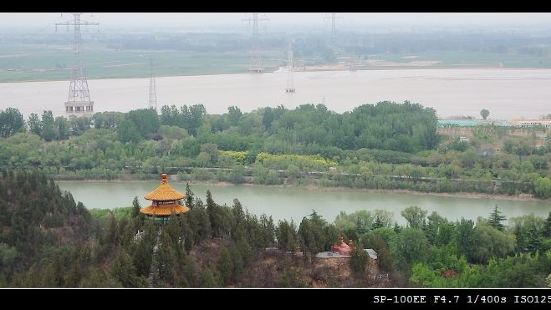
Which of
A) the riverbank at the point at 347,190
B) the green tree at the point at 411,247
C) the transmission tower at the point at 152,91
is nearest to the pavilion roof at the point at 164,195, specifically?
the green tree at the point at 411,247

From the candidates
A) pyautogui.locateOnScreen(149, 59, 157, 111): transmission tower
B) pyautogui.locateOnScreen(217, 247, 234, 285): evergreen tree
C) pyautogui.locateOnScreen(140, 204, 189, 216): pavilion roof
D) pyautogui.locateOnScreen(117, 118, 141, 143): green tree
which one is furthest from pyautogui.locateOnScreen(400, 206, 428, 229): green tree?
pyautogui.locateOnScreen(149, 59, 157, 111): transmission tower

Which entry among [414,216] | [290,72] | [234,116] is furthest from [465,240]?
[290,72]

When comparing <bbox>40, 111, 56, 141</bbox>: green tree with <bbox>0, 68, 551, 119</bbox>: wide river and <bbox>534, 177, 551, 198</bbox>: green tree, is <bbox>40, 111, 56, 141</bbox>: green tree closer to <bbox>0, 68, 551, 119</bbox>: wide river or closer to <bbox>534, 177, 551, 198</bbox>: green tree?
<bbox>0, 68, 551, 119</bbox>: wide river

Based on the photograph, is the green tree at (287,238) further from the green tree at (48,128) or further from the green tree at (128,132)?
the green tree at (48,128)

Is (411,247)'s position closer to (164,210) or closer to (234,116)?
(164,210)
